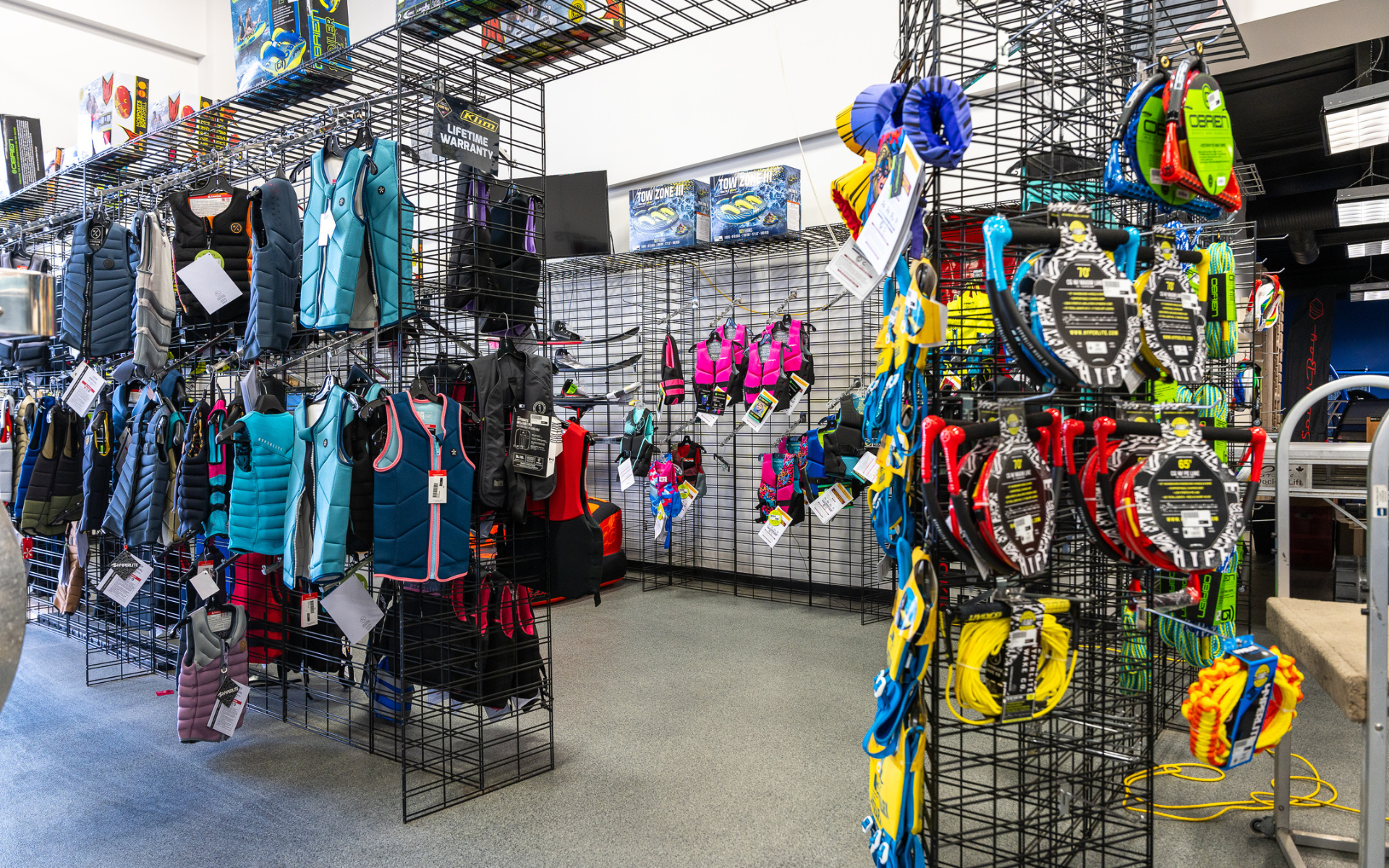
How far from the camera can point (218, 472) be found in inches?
133

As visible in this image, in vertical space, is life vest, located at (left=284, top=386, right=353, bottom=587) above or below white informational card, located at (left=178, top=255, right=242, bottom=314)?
below

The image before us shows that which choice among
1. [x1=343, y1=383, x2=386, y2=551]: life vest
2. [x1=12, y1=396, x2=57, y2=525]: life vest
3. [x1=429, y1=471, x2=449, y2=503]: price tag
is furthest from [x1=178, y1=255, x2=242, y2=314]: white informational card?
[x1=12, y1=396, x2=57, y2=525]: life vest

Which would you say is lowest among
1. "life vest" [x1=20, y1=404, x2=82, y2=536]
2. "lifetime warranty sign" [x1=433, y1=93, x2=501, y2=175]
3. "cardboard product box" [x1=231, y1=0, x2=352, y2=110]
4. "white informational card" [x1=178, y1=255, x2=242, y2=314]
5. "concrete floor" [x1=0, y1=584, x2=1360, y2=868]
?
"concrete floor" [x1=0, y1=584, x2=1360, y2=868]

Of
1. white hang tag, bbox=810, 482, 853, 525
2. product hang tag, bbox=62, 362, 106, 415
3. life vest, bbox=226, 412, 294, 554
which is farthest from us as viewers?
white hang tag, bbox=810, 482, 853, 525

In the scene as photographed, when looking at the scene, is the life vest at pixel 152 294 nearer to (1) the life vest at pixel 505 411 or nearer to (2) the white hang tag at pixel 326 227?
(2) the white hang tag at pixel 326 227

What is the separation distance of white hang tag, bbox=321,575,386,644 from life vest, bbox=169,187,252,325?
4.47 feet

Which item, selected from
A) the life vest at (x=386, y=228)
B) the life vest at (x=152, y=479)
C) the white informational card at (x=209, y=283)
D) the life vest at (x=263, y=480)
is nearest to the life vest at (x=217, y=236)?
the white informational card at (x=209, y=283)

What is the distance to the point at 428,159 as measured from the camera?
3.43 metres

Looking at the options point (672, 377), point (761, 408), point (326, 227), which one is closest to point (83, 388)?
point (326, 227)

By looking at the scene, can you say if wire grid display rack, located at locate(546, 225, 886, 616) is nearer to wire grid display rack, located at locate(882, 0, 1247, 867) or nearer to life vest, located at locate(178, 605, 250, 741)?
wire grid display rack, located at locate(882, 0, 1247, 867)

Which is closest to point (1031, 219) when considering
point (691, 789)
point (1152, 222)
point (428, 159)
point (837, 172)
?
point (1152, 222)

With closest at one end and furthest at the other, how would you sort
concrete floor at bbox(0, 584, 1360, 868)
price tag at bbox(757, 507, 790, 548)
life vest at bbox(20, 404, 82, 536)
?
concrete floor at bbox(0, 584, 1360, 868) → life vest at bbox(20, 404, 82, 536) → price tag at bbox(757, 507, 790, 548)

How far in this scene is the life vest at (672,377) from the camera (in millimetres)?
6000

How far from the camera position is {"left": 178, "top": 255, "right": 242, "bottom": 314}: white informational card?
3412 mm
